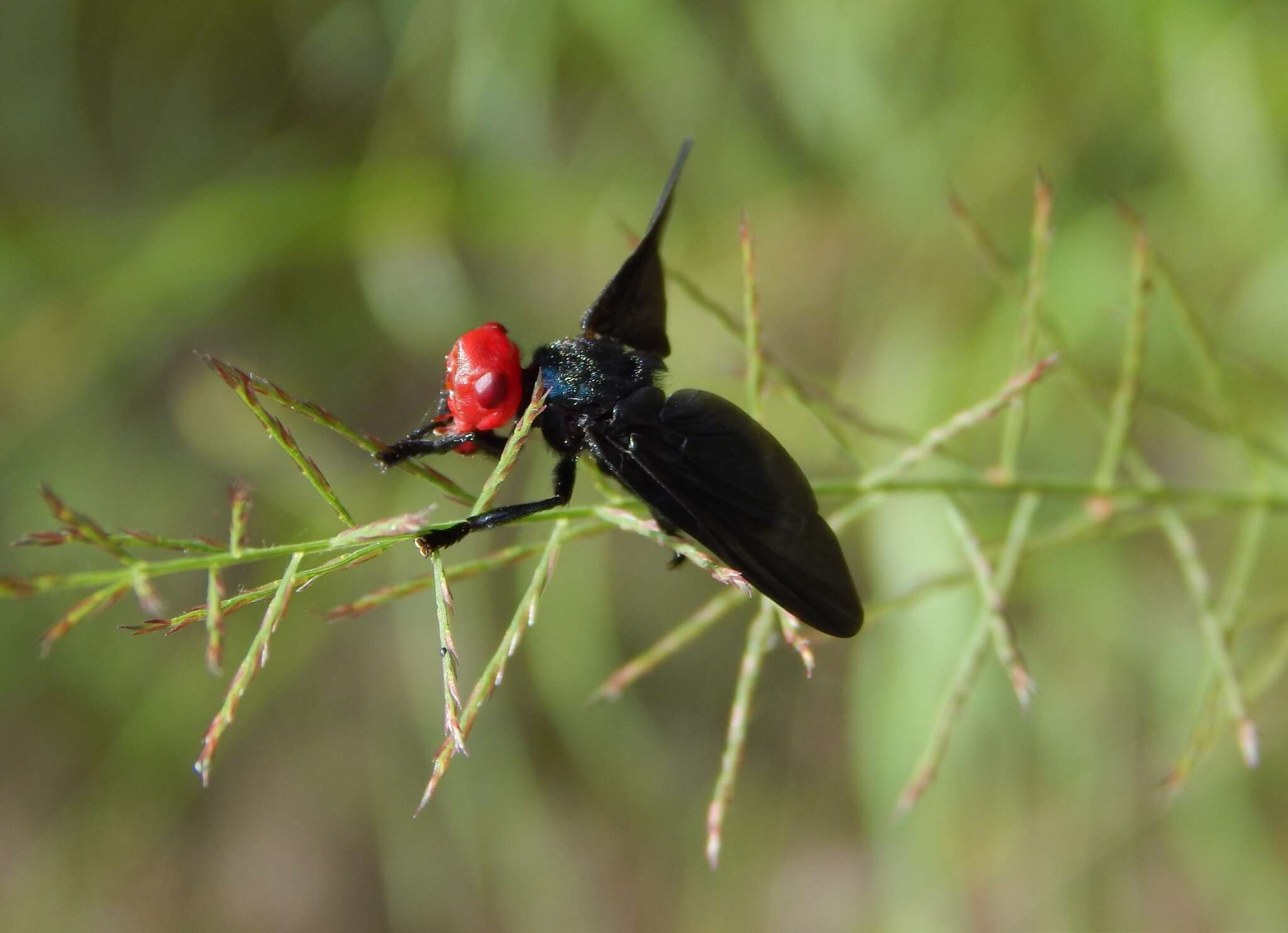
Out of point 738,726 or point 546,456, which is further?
point 546,456

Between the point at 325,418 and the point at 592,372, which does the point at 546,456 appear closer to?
the point at 592,372

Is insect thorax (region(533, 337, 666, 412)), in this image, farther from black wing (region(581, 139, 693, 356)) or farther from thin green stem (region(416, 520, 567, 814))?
thin green stem (region(416, 520, 567, 814))

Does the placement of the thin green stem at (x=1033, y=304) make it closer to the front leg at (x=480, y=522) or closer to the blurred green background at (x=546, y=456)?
the front leg at (x=480, y=522)

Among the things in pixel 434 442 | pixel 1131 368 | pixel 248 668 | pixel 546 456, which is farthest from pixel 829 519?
pixel 546 456

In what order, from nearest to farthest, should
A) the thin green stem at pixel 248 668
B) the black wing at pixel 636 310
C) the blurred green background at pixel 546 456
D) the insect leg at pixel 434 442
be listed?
1. the thin green stem at pixel 248 668
2. the insect leg at pixel 434 442
3. the black wing at pixel 636 310
4. the blurred green background at pixel 546 456

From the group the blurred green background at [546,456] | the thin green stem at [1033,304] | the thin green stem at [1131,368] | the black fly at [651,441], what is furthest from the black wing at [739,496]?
the blurred green background at [546,456]
